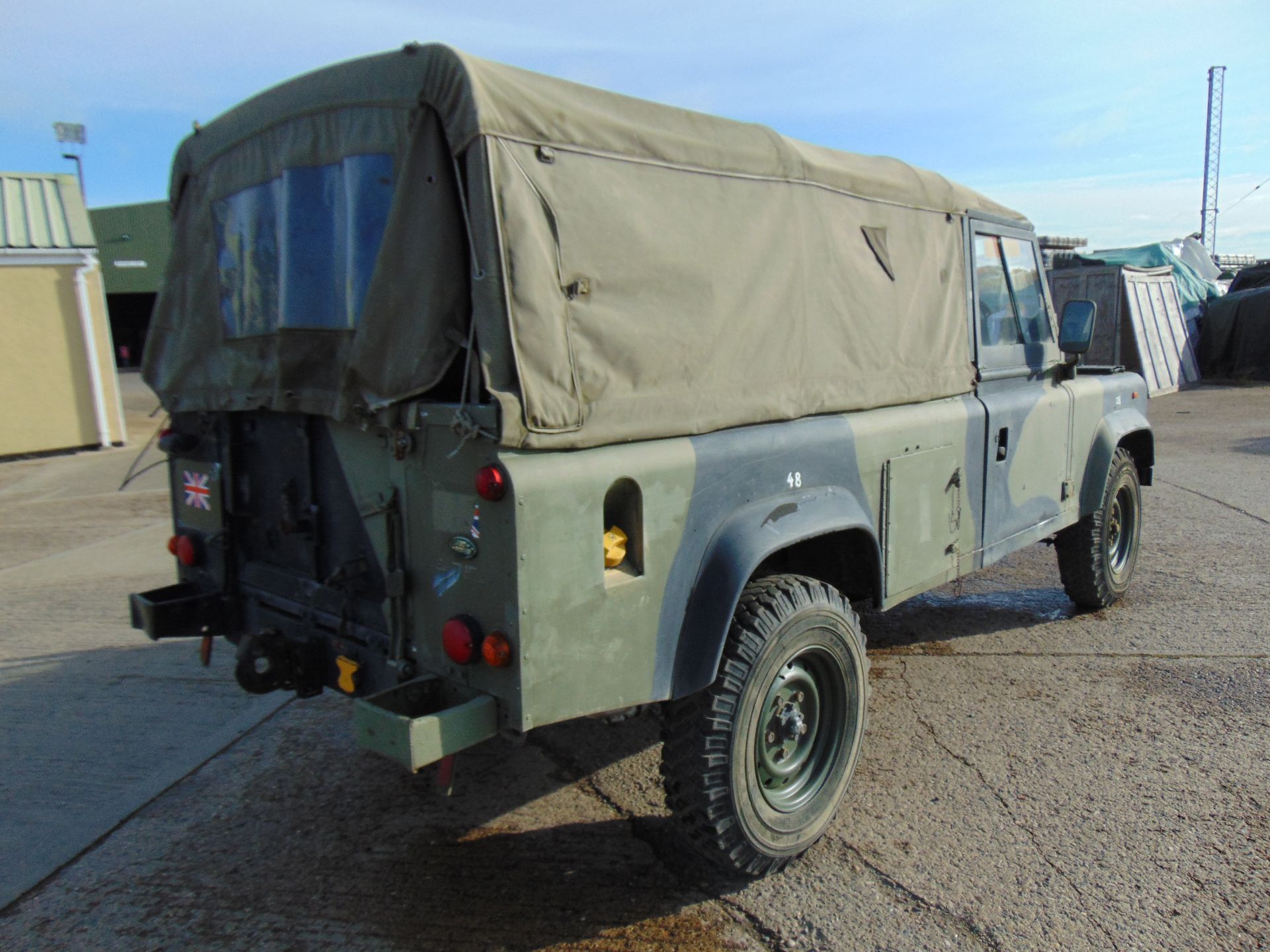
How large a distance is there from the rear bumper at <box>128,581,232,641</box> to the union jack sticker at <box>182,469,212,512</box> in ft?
1.11

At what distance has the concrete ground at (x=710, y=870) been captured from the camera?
9.41 feet

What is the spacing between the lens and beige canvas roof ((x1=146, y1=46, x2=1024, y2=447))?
8.22 feet

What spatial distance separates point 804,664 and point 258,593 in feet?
6.55

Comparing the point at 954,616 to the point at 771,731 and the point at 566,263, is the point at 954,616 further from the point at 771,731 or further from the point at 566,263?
the point at 566,263

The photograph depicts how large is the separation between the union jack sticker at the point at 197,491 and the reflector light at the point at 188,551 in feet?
0.48

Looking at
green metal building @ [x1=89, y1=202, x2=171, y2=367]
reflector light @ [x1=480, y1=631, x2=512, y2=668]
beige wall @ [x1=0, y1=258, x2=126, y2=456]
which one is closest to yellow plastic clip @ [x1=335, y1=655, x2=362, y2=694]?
reflector light @ [x1=480, y1=631, x2=512, y2=668]

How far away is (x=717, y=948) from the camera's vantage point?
276cm

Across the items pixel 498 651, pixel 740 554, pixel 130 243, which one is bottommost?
pixel 498 651

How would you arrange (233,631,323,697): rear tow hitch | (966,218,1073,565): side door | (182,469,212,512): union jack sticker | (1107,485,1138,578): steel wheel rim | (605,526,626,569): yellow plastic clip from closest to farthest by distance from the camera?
(605,526,626,569): yellow plastic clip → (233,631,323,697): rear tow hitch → (182,469,212,512): union jack sticker → (966,218,1073,565): side door → (1107,485,1138,578): steel wheel rim

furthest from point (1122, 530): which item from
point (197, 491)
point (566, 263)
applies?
point (197, 491)

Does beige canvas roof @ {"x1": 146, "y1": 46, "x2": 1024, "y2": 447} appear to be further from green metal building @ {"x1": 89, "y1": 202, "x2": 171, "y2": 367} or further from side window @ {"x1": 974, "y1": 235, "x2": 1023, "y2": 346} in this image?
green metal building @ {"x1": 89, "y1": 202, "x2": 171, "y2": 367}

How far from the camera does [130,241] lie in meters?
37.5

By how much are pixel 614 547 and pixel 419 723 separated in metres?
0.70

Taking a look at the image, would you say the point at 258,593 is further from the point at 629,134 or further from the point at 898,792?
the point at 898,792
